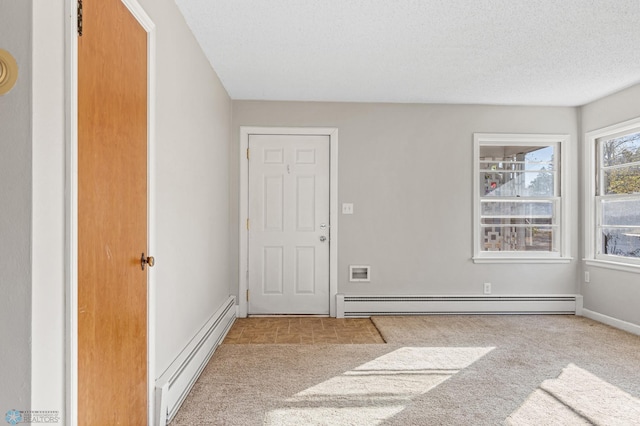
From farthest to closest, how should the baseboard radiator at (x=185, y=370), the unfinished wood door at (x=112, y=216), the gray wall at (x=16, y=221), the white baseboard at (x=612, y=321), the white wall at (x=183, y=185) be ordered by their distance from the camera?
the white baseboard at (x=612, y=321) → the white wall at (x=183, y=185) → the baseboard radiator at (x=185, y=370) → the unfinished wood door at (x=112, y=216) → the gray wall at (x=16, y=221)

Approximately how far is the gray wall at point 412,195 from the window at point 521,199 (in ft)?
0.64

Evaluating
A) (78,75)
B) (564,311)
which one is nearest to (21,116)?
(78,75)

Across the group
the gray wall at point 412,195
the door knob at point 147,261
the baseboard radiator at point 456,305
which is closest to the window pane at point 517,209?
the gray wall at point 412,195

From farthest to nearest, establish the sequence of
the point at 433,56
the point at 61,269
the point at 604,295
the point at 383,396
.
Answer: the point at 604,295 → the point at 433,56 → the point at 383,396 → the point at 61,269

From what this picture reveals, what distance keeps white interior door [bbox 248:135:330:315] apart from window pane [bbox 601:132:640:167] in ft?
9.92

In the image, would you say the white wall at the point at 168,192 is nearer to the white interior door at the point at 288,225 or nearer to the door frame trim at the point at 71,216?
the door frame trim at the point at 71,216

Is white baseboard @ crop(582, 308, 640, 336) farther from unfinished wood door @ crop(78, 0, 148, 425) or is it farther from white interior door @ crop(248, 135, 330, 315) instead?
unfinished wood door @ crop(78, 0, 148, 425)

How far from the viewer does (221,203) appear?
388cm

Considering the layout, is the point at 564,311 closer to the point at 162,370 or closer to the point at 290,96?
the point at 290,96

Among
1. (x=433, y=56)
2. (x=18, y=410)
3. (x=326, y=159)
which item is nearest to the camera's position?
(x=18, y=410)

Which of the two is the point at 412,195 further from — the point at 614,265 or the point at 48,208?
the point at 48,208

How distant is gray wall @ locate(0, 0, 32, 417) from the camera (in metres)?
1.03

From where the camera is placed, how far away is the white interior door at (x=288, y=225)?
14.4 feet

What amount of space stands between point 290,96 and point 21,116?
338cm
